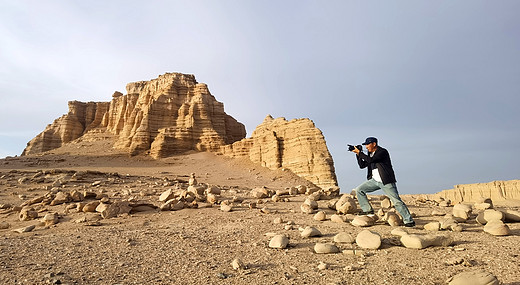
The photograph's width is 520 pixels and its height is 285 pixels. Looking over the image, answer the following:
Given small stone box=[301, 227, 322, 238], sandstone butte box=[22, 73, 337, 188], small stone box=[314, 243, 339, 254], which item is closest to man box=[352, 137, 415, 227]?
small stone box=[301, 227, 322, 238]

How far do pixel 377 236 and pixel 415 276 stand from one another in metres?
1.08

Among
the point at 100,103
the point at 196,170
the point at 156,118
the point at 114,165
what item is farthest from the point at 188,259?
the point at 100,103

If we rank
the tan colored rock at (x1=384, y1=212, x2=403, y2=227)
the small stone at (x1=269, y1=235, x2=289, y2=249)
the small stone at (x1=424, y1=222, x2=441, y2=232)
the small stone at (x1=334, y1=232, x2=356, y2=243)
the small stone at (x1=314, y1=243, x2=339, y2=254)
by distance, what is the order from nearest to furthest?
1. the small stone at (x1=314, y1=243, x2=339, y2=254)
2. the small stone at (x1=269, y1=235, x2=289, y2=249)
3. the small stone at (x1=334, y1=232, x2=356, y2=243)
4. the small stone at (x1=424, y1=222, x2=441, y2=232)
5. the tan colored rock at (x1=384, y1=212, x2=403, y2=227)

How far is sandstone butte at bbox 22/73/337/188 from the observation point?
2695cm

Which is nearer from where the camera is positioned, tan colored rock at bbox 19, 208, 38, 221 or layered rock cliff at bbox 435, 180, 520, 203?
tan colored rock at bbox 19, 208, 38, 221

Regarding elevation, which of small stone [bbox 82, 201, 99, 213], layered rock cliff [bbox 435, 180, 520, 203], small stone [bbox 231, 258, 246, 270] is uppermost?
small stone [bbox 82, 201, 99, 213]

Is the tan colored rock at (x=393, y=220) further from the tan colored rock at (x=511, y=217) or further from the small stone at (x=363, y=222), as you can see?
the tan colored rock at (x=511, y=217)

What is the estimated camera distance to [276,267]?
343 centimetres

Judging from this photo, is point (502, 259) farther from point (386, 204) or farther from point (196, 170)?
point (196, 170)

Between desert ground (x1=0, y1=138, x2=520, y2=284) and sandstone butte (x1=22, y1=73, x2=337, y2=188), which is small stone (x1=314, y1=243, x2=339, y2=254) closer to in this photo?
desert ground (x1=0, y1=138, x2=520, y2=284)

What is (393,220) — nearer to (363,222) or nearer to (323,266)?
(363,222)

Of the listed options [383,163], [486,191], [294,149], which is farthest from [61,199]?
[486,191]

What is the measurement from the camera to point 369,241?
411 centimetres

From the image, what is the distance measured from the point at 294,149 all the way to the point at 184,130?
1816 cm
